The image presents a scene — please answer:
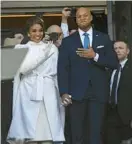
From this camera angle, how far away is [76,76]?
206 inches

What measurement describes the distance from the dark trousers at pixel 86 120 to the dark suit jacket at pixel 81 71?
0.09 metres

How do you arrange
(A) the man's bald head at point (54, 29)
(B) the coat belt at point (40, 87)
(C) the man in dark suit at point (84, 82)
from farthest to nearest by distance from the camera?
(A) the man's bald head at point (54, 29)
(B) the coat belt at point (40, 87)
(C) the man in dark suit at point (84, 82)

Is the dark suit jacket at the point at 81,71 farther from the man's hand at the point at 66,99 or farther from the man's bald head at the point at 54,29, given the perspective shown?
the man's bald head at the point at 54,29

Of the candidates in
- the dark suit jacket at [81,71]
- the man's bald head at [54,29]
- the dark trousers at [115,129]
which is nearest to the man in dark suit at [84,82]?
the dark suit jacket at [81,71]

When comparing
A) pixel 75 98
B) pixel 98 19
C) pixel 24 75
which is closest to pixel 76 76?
pixel 75 98

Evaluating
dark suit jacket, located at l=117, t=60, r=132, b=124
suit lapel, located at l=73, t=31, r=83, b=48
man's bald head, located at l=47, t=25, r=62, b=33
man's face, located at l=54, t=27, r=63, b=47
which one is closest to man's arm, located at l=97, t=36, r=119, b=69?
suit lapel, located at l=73, t=31, r=83, b=48

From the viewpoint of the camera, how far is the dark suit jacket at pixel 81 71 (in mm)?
5191

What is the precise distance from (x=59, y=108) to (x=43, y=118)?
220mm

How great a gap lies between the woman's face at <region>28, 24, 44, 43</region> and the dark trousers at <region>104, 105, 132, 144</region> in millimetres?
1122

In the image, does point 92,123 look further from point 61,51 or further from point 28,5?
point 28,5

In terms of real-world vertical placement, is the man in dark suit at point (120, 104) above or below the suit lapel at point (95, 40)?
below

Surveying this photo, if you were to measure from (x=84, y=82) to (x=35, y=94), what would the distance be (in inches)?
21.5

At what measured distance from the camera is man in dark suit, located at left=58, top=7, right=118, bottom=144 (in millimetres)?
5191

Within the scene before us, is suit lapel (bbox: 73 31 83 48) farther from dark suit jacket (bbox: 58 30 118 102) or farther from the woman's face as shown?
the woman's face
